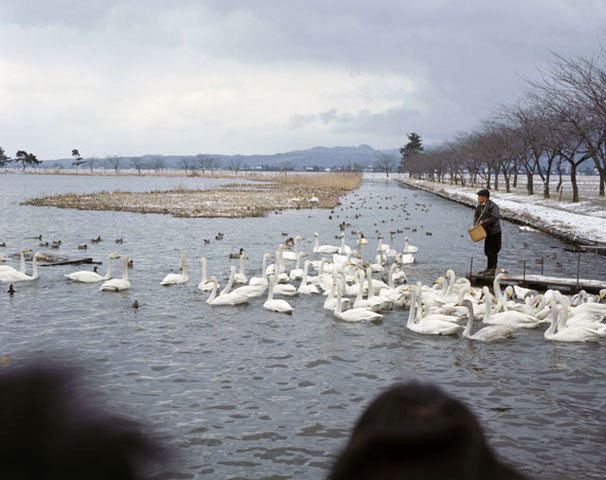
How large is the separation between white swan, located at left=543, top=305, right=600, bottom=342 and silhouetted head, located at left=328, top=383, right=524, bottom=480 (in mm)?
10414

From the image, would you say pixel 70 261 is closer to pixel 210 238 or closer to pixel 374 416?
pixel 210 238

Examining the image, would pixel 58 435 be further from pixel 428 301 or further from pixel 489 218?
pixel 489 218

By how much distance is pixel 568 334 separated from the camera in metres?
10.4

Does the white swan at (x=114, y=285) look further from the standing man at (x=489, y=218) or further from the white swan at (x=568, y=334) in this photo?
the white swan at (x=568, y=334)

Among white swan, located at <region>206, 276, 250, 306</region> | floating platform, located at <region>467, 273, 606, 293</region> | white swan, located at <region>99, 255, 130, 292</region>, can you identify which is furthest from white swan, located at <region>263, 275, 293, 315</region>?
floating platform, located at <region>467, 273, 606, 293</region>

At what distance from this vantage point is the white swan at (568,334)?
34.2 feet

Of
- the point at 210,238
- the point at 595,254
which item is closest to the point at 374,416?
the point at 595,254

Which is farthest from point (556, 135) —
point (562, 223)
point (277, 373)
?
point (277, 373)

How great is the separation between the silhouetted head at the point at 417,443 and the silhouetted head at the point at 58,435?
35 cm

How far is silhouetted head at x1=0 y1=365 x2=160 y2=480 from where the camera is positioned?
96 centimetres

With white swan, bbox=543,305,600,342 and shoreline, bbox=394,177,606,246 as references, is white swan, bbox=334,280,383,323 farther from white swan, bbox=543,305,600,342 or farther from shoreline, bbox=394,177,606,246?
shoreline, bbox=394,177,606,246

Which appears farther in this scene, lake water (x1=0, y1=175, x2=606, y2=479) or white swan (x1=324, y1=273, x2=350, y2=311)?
white swan (x1=324, y1=273, x2=350, y2=311)

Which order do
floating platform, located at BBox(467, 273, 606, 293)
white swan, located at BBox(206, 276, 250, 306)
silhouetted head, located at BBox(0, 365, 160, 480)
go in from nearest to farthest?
silhouetted head, located at BBox(0, 365, 160, 480), white swan, located at BBox(206, 276, 250, 306), floating platform, located at BBox(467, 273, 606, 293)

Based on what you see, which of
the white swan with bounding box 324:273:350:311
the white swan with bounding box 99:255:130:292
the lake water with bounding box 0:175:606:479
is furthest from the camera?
the white swan with bounding box 99:255:130:292
